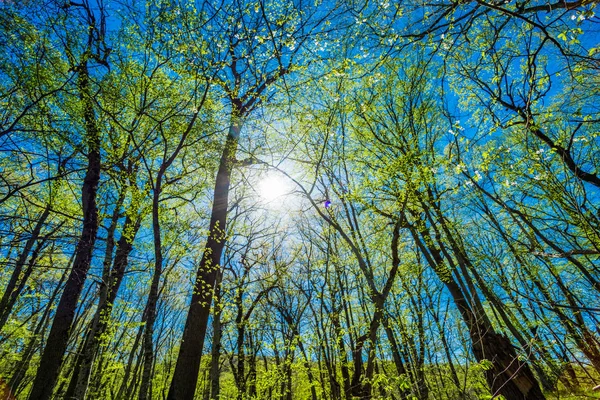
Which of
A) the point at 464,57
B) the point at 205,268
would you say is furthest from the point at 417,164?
the point at 205,268

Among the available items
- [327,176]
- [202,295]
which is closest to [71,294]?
[202,295]

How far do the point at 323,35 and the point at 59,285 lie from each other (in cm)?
1336

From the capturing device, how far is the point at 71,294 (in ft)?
19.7

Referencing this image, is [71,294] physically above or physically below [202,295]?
above

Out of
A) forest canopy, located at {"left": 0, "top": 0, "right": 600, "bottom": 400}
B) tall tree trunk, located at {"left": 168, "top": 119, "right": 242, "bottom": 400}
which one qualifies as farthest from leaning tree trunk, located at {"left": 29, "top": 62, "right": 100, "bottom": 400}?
tall tree trunk, located at {"left": 168, "top": 119, "right": 242, "bottom": 400}

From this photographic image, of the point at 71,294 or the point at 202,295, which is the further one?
the point at 202,295

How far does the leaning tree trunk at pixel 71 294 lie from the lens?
5.30 m

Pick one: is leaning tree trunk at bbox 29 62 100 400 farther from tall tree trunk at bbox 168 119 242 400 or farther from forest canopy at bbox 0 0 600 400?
tall tree trunk at bbox 168 119 242 400

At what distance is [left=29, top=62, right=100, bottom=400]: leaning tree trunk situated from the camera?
209 inches

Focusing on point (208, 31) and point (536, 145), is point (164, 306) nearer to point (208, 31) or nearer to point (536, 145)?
point (208, 31)

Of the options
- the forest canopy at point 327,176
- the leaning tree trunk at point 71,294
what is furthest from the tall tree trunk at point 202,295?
the leaning tree trunk at point 71,294

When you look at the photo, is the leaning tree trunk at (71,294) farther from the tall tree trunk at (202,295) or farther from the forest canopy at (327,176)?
the tall tree trunk at (202,295)

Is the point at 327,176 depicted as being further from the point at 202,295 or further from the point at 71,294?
the point at 71,294

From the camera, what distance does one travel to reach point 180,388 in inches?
202
